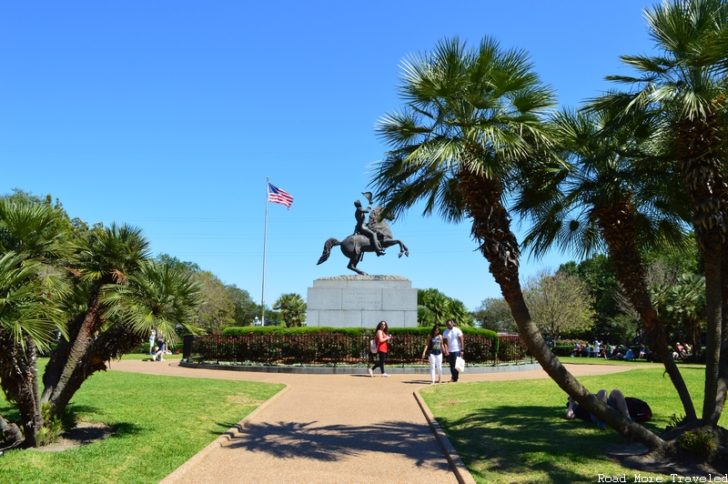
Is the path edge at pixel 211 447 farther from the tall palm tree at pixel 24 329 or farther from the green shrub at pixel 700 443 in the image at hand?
the green shrub at pixel 700 443

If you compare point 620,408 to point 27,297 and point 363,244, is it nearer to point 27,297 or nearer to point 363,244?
point 27,297

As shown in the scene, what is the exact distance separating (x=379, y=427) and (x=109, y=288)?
4837mm

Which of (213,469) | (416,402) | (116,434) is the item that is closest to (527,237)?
(416,402)

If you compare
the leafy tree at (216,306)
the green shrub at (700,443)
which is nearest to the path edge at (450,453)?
the green shrub at (700,443)

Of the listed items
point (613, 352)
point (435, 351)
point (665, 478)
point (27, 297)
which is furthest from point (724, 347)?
point (613, 352)

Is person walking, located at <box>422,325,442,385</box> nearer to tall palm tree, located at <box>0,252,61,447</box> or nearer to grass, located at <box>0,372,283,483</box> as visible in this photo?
grass, located at <box>0,372,283,483</box>

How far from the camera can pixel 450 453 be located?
7520 mm

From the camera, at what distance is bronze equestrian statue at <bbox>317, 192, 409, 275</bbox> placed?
24.5m

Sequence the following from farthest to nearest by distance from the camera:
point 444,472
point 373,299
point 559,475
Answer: point 373,299 → point 444,472 → point 559,475

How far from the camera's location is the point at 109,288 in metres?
7.89

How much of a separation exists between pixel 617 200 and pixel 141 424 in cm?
780

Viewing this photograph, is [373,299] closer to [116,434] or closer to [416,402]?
[416,402]

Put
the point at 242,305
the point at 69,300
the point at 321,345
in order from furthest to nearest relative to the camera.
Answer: the point at 242,305, the point at 321,345, the point at 69,300

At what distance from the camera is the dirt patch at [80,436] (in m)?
7.45
